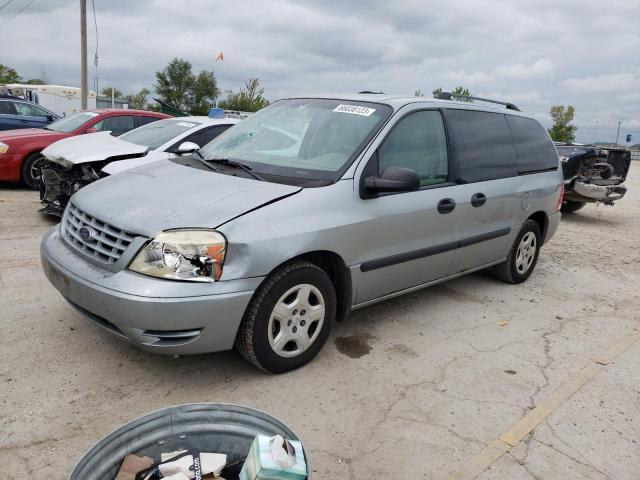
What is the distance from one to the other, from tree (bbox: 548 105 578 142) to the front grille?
4783 centimetres

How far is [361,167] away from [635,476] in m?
2.18

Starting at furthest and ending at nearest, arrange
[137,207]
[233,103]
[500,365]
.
Answer: [233,103], [500,365], [137,207]

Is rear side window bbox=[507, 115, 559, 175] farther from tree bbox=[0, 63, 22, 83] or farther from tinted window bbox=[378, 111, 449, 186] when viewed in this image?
tree bbox=[0, 63, 22, 83]

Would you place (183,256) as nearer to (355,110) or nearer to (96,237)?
(96,237)

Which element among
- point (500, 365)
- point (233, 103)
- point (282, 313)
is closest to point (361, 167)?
point (282, 313)

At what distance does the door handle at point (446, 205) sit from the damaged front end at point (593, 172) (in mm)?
6294

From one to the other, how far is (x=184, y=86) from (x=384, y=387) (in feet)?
140

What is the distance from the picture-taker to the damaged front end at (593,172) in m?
9.19

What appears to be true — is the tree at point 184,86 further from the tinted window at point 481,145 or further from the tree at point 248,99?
the tinted window at point 481,145

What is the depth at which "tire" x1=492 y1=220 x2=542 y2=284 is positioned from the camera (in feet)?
16.7

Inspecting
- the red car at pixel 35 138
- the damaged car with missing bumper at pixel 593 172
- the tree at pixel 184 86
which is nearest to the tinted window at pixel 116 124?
the red car at pixel 35 138

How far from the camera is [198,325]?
269cm

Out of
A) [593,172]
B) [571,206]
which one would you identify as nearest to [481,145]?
[593,172]

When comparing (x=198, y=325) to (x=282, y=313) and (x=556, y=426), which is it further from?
(x=556, y=426)
